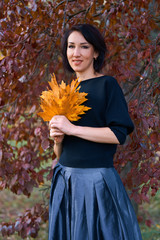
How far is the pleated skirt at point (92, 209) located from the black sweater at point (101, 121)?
68 mm

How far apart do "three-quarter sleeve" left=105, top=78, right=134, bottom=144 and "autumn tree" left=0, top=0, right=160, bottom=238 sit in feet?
1.49

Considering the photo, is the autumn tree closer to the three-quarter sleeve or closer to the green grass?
the three-quarter sleeve

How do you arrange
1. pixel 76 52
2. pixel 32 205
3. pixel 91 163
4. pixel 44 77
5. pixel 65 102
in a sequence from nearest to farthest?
1. pixel 65 102
2. pixel 91 163
3. pixel 76 52
4. pixel 44 77
5. pixel 32 205

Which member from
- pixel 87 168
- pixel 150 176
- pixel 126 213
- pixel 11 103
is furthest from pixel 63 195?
pixel 11 103

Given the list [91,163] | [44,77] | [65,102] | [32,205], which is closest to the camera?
[65,102]

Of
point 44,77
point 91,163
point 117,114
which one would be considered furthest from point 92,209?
point 44,77

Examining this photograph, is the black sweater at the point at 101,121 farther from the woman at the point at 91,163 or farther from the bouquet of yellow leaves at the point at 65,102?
the bouquet of yellow leaves at the point at 65,102

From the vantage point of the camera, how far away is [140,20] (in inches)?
115

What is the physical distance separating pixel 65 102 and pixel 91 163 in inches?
17.7

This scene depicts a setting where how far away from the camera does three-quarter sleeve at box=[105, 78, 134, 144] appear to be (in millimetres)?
1999

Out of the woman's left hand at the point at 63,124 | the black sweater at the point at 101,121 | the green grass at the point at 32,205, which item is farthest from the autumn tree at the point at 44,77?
the green grass at the point at 32,205

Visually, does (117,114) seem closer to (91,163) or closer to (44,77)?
(91,163)

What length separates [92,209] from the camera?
201 centimetres

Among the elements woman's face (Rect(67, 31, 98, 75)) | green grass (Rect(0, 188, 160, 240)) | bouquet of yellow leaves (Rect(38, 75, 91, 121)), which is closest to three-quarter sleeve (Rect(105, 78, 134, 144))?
bouquet of yellow leaves (Rect(38, 75, 91, 121))
